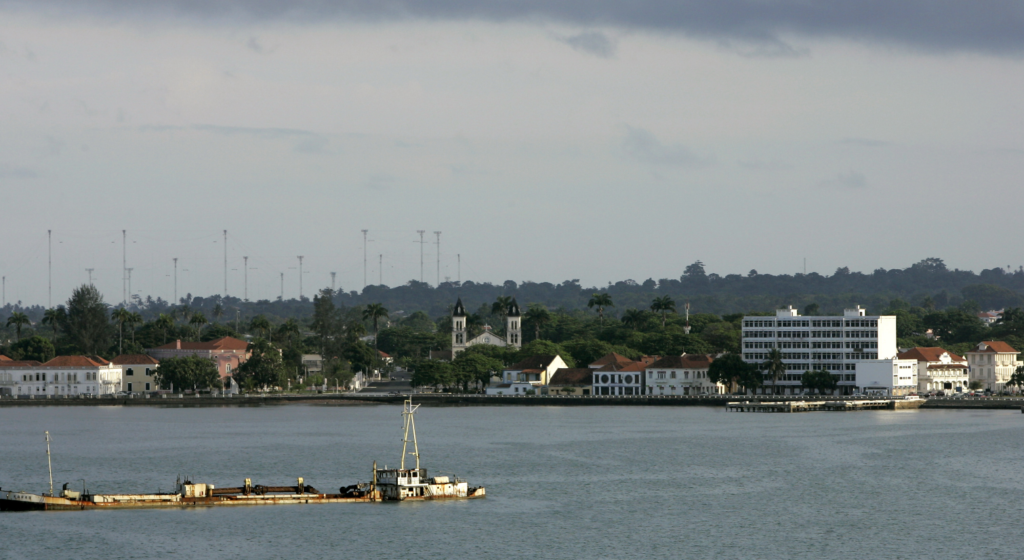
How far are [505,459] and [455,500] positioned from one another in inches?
887

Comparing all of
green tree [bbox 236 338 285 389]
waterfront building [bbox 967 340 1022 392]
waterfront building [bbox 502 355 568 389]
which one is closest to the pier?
waterfront building [bbox 967 340 1022 392]

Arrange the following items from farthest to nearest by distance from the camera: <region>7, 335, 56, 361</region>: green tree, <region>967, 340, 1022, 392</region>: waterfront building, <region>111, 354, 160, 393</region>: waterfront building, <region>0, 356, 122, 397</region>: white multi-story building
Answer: <region>7, 335, 56, 361</region>: green tree
<region>111, 354, 160, 393</region>: waterfront building
<region>0, 356, 122, 397</region>: white multi-story building
<region>967, 340, 1022, 392</region>: waterfront building

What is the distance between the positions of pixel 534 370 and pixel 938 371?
176ft

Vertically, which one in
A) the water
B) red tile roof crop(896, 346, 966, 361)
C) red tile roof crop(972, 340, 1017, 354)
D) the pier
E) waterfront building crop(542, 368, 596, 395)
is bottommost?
the water

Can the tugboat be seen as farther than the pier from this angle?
No

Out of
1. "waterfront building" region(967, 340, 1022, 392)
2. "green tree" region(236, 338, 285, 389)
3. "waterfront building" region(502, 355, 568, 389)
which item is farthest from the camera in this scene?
"waterfront building" region(502, 355, 568, 389)

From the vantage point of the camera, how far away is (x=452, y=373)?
181750 mm

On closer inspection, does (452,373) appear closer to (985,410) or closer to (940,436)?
(985,410)

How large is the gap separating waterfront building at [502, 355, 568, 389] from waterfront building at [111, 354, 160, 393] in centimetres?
5031

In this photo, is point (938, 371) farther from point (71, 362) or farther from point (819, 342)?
point (71, 362)

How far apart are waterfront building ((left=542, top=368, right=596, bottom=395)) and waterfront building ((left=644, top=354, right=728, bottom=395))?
8.55 metres

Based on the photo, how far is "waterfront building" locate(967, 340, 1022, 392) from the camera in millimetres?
175750

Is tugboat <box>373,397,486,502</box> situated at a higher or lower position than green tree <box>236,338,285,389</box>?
lower

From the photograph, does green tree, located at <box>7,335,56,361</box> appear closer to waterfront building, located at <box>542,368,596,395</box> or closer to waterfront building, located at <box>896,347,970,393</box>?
waterfront building, located at <box>542,368,596,395</box>
